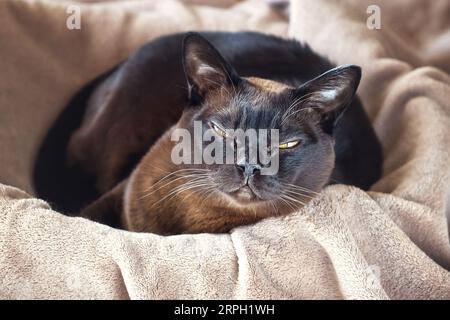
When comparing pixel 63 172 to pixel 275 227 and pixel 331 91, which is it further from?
pixel 331 91

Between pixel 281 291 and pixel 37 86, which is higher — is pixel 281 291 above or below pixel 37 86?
below

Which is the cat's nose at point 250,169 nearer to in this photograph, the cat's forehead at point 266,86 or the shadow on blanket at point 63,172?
the cat's forehead at point 266,86

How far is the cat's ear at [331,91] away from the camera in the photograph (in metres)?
0.93

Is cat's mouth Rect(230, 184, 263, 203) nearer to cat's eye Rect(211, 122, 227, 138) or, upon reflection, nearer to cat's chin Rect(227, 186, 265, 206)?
cat's chin Rect(227, 186, 265, 206)

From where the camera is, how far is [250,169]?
90cm

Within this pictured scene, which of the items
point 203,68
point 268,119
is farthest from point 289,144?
point 203,68

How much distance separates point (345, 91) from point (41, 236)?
1.95ft

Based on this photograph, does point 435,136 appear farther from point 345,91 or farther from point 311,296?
point 311,296

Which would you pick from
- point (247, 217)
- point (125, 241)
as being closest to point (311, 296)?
point (247, 217)

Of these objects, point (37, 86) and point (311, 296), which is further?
point (37, 86)

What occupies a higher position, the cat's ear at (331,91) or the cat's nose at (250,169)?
the cat's ear at (331,91)

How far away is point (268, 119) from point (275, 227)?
20 centimetres

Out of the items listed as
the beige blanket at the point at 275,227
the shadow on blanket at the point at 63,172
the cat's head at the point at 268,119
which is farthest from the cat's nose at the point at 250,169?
the shadow on blanket at the point at 63,172

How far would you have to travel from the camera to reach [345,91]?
3.15 feet
